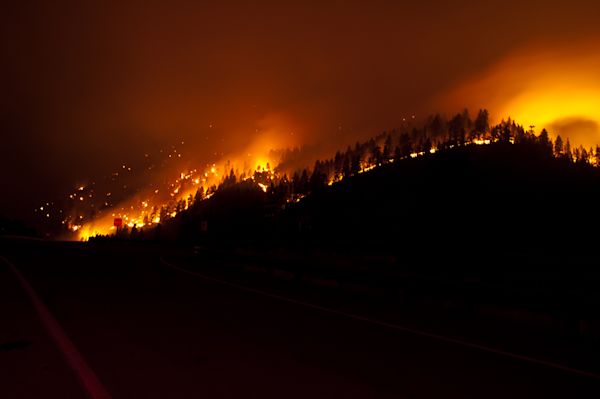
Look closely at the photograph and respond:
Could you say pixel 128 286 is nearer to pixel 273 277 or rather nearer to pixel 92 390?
pixel 273 277

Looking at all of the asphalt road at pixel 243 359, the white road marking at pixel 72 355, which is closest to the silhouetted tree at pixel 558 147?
the asphalt road at pixel 243 359

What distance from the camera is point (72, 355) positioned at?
764cm

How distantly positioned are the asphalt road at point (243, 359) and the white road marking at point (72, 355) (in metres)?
0.08

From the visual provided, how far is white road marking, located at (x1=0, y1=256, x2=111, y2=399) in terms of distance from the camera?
19.6 feet

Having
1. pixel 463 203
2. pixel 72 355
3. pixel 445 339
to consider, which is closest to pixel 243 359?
pixel 72 355

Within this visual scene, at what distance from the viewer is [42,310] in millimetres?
11812

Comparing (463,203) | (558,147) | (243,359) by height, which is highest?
(558,147)

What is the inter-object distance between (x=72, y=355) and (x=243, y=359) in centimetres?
258

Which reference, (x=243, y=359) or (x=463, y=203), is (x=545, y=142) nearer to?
(x=463, y=203)

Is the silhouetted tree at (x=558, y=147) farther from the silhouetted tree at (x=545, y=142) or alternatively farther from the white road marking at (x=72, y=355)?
the white road marking at (x=72, y=355)

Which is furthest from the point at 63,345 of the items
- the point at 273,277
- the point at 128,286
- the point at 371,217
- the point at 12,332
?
the point at 371,217

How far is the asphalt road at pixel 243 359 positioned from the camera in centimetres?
618

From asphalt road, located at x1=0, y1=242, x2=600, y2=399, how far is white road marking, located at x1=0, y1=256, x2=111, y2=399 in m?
0.08

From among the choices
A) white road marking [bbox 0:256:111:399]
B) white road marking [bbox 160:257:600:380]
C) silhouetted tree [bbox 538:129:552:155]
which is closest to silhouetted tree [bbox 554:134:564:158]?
silhouetted tree [bbox 538:129:552:155]
